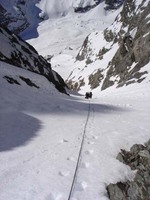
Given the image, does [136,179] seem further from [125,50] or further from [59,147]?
[125,50]

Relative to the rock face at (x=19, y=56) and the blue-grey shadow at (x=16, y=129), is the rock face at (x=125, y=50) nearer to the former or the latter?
the rock face at (x=19, y=56)

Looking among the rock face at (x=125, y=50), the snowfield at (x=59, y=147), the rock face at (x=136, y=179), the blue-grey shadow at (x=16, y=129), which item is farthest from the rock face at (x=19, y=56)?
the rock face at (x=136, y=179)

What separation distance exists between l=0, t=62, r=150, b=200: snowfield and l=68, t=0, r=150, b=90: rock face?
29.2 m

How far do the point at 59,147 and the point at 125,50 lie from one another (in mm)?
69514

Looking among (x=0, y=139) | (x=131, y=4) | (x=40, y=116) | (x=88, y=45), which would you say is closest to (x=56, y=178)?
(x=0, y=139)

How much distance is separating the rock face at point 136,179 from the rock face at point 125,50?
118 feet

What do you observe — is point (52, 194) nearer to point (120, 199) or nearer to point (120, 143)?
point (120, 199)

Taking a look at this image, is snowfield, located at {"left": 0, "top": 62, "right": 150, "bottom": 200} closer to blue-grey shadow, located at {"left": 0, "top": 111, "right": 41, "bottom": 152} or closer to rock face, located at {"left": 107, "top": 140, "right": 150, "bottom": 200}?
blue-grey shadow, located at {"left": 0, "top": 111, "right": 41, "bottom": 152}

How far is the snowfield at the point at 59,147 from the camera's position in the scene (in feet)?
36.9

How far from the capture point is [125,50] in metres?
82.2

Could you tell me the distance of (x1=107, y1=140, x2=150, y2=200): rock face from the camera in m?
11.1

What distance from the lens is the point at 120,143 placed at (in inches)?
620

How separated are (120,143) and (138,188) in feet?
14.2

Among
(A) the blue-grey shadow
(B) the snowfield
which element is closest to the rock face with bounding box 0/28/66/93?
(B) the snowfield
